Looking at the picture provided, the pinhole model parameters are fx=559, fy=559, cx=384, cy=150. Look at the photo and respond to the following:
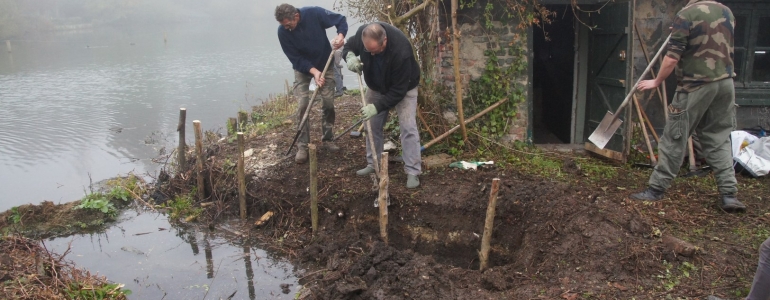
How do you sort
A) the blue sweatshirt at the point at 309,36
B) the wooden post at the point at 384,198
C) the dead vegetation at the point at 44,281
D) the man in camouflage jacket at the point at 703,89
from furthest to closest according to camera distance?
the blue sweatshirt at the point at 309,36 → the wooden post at the point at 384,198 → the man in camouflage jacket at the point at 703,89 → the dead vegetation at the point at 44,281

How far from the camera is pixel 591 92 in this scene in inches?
302

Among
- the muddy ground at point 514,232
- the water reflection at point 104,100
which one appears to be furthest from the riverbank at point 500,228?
the water reflection at point 104,100

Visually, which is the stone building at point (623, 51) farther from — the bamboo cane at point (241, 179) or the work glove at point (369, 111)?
the bamboo cane at point (241, 179)

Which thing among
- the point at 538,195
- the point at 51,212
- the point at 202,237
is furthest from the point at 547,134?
the point at 51,212

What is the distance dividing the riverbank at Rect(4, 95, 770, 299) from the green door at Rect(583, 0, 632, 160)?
72 centimetres

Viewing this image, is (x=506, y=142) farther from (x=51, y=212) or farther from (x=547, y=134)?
(x=51, y=212)

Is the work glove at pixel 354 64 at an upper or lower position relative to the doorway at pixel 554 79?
upper

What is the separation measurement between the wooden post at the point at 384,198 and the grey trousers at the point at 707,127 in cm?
251

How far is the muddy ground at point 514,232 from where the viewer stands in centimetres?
412

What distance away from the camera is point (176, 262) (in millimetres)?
5684

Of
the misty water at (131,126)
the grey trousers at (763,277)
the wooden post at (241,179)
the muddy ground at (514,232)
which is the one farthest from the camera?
the wooden post at (241,179)

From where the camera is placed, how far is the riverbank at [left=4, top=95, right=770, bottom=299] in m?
4.15

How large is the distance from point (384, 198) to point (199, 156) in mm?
2576

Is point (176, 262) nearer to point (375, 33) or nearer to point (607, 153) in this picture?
point (375, 33)
